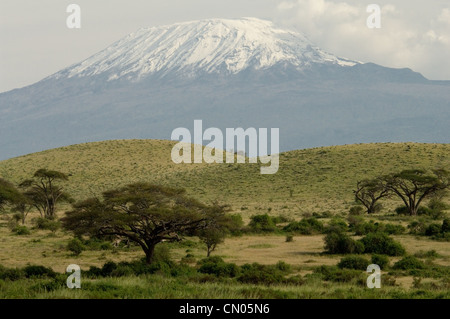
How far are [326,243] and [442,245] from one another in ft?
23.5

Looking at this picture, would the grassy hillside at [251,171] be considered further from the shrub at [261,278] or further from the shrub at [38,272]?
the shrub at [261,278]

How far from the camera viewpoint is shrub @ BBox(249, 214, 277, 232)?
48.5 m

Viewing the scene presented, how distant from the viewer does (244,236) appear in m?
47.3

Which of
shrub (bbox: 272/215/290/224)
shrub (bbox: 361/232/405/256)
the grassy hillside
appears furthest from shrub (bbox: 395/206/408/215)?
shrub (bbox: 361/232/405/256)

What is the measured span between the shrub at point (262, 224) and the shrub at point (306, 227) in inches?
43.0

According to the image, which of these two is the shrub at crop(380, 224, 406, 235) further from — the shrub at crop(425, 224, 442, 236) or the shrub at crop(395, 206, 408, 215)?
the shrub at crop(395, 206, 408, 215)

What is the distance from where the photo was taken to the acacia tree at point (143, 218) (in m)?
29.5

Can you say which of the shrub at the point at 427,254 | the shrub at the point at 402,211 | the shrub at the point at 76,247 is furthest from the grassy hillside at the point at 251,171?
the shrub at the point at 427,254

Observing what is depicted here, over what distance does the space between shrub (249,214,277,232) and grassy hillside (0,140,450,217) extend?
1404cm

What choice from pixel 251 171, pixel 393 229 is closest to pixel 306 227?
pixel 393 229

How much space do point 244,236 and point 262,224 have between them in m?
2.63

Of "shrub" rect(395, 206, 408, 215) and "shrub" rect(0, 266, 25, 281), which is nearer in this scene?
"shrub" rect(0, 266, 25, 281)

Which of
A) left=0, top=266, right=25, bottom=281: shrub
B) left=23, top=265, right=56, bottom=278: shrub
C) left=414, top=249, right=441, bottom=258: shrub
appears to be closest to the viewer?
left=0, top=266, right=25, bottom=281: shrub
